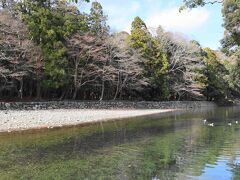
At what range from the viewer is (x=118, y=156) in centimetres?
1427

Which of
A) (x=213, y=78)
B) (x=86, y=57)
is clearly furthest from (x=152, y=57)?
(x=213, y=78)

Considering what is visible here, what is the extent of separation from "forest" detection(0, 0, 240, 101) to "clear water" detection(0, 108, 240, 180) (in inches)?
341

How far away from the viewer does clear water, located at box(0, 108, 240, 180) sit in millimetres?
11258

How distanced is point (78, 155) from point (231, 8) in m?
14.1

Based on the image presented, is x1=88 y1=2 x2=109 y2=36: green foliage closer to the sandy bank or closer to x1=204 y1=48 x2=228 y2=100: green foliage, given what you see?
the sandy bank

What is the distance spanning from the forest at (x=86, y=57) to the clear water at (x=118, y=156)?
865 centimetres

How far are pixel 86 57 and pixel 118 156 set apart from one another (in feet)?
89.6

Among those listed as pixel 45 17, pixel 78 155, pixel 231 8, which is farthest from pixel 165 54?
pixel 78 155

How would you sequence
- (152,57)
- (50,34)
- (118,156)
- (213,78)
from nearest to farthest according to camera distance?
(118,156)
(50,34)
(152,57)
(213,78)

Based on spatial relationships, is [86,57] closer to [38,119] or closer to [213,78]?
[38,119]

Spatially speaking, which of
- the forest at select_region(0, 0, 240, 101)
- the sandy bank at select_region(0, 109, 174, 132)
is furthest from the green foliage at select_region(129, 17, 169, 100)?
the sandy bank at select_region(0, 109, 174, 132)

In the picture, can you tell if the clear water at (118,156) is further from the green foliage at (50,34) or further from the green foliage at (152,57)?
the green foliage at (152,57)

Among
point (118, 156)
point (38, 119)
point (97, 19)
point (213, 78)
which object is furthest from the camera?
point (213, 78)

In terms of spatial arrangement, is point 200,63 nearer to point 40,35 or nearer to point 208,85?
point 208,85
